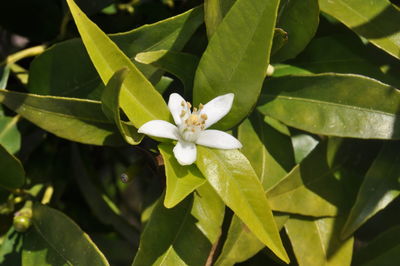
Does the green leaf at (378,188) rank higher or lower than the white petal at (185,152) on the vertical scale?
lower

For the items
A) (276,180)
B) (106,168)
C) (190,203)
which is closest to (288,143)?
(276,180)

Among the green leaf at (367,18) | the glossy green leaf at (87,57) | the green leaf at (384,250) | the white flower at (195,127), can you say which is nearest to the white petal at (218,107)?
the white flower at (195,127)

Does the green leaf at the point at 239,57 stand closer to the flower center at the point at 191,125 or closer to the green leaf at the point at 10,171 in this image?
the flower center at the point at 191,125

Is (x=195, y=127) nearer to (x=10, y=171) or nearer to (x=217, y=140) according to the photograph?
(x=217, y=140)

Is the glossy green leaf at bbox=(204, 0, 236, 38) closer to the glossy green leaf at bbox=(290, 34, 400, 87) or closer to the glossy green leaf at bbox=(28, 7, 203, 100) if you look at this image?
the glossy green leaf at bbox=(28, 7, 203, 100)

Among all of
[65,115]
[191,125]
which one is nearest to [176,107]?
[191,125]

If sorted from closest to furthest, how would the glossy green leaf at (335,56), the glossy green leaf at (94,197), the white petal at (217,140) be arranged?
the white petal at (217,140)
the glossy green leaf at (335,56)
the glossy green leaf at (94,197)
